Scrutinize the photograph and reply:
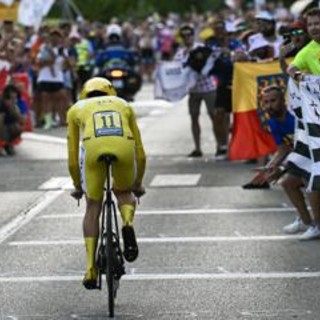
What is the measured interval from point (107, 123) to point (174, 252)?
2.88 m

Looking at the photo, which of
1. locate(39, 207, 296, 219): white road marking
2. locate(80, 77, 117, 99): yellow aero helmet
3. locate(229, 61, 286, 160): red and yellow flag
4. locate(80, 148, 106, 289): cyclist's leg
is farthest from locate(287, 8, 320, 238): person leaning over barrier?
locate(229, 61, 286, 160): red and yellow flag

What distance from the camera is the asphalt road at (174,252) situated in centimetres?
977

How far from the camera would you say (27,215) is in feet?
48.5

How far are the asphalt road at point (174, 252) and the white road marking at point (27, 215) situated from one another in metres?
0.02

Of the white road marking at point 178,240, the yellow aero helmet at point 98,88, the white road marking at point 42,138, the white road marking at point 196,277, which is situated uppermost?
the yellow aero helmet at point 98,88

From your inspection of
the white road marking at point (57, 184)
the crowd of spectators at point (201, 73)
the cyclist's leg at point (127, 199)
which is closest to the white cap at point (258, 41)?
the crowd of spectators at point (201, 73)

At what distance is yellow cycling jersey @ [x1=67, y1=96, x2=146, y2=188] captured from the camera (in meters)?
9.50

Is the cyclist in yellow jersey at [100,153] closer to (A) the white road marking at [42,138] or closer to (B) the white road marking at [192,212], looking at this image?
(B) the white road marking at [192,212]

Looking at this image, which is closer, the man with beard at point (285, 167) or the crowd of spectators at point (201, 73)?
the man with beard at point (285, 167)

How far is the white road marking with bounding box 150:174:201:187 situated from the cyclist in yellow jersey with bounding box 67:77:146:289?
7.31m

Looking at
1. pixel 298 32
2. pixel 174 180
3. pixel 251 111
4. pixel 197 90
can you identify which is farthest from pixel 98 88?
pixel 197 90

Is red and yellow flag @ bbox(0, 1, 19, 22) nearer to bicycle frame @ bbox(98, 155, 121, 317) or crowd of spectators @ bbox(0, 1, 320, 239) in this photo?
crowd of spectators @ bbox(0, 1, 320, 239)

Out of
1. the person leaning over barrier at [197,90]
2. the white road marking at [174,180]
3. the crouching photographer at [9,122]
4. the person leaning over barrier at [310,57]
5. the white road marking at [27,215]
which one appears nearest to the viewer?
the person leaning over barrier at [310,57]

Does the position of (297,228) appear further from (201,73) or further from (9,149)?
(9,149)
